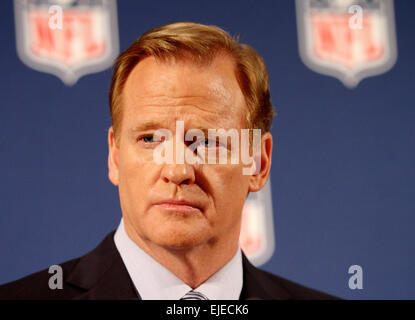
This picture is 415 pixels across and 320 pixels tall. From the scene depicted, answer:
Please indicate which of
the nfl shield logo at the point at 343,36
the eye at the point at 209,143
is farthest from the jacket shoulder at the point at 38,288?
the nfl shield logo at the point at 343,36

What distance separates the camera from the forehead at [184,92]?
166 centimetres

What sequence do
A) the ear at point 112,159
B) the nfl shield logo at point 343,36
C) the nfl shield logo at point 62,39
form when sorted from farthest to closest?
the nfl shield logo at point 343,36 < the nfl shield logo at point 62,39 < the ear at point 112,159

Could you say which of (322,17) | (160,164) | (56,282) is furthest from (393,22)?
(56,282)

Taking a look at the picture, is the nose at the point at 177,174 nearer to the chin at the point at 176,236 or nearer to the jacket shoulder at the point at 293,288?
the chin at the point at 176,236

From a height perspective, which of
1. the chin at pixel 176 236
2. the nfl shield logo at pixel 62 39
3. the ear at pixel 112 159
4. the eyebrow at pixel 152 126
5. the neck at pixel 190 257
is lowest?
the neck at pixel 190 257

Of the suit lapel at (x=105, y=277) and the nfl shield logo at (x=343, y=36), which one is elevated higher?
the nfl shield logo at (x=343, y=36)

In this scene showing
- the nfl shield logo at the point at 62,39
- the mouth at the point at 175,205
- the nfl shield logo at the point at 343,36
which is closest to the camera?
the mouth at the point at 175,205

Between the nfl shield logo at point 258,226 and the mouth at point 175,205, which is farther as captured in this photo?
the nfl shield logo at point 258,226

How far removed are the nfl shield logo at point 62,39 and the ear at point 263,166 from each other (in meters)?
0.58

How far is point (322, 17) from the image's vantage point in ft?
6.72

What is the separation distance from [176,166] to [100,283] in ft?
1.35
